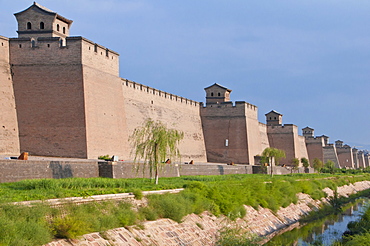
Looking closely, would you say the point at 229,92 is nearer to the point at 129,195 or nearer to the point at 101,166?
the point at 101,166

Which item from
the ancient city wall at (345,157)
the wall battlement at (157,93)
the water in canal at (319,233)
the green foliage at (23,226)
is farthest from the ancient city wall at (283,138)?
the green foliage at (23,226)

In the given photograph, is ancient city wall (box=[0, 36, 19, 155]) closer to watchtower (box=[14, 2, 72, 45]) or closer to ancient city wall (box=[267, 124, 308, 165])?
watchtower (box=[14, 2, 72, 45])

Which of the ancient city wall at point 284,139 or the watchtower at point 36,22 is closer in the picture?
the watchtower at point 36,22

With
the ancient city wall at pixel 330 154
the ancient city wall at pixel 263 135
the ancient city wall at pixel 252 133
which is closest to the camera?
the ancient city wall at pixel 252 133

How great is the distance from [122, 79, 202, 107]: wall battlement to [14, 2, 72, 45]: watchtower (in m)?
4.27

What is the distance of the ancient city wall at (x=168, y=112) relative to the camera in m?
21.7

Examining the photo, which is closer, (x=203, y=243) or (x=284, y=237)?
(x=203, y=243)

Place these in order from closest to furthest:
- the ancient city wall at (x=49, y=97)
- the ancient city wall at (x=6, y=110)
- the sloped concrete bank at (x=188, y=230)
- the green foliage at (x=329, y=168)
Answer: the sloped concrete bank at (x=188, y=230)
the ancient city wall at (x=6, y=110)
the ancient city wall at (x=49, y=97)
the green foliage at (x=329, y=168)

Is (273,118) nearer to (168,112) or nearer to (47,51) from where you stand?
(168,112)

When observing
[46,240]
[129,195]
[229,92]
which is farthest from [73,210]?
[229,92]

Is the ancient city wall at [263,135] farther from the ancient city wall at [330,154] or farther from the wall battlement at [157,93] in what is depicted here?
the ancient city wall at [330,154]

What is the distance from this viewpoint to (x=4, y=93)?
53.0ft

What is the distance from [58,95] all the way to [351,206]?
40.7ft

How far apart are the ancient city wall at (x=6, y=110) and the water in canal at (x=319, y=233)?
909 cm
